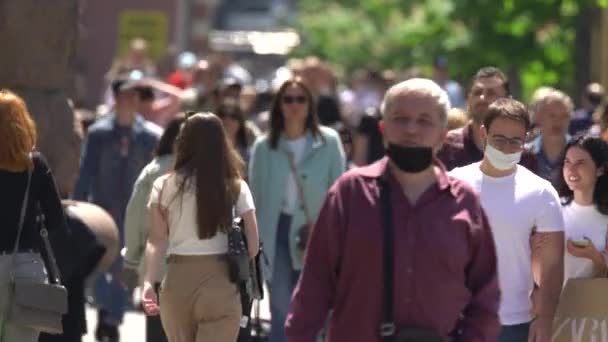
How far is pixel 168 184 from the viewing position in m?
10.0

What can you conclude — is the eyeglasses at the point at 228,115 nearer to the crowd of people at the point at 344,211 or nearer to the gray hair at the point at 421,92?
the crowd of people at the point at 344,211

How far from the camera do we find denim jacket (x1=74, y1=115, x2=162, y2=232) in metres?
15.1

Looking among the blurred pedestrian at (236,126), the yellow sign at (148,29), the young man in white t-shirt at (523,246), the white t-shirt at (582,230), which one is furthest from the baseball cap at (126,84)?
the yellow sign at (148,29)

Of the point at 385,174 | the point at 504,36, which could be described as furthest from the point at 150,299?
the point at 504,36

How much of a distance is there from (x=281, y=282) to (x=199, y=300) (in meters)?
2.68

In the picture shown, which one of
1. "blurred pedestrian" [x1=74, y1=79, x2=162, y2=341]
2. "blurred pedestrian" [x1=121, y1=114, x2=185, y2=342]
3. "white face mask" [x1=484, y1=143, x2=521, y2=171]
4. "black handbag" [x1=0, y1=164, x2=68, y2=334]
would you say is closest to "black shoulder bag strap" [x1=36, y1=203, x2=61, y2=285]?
"black handbag" [x1=0, y1=164, x2=68, y2=334]

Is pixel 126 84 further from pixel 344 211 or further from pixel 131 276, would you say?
pixel 344 211

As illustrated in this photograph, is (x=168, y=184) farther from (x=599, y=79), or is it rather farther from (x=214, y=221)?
(x=599, y=79)

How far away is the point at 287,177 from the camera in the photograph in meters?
12.8

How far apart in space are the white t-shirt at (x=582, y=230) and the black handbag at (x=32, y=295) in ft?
8.24

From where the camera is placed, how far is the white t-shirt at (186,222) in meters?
9.91

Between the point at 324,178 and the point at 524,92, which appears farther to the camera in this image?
the point at 524,92

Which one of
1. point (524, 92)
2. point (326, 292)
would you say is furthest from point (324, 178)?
point (524, 92)

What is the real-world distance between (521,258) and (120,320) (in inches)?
240
